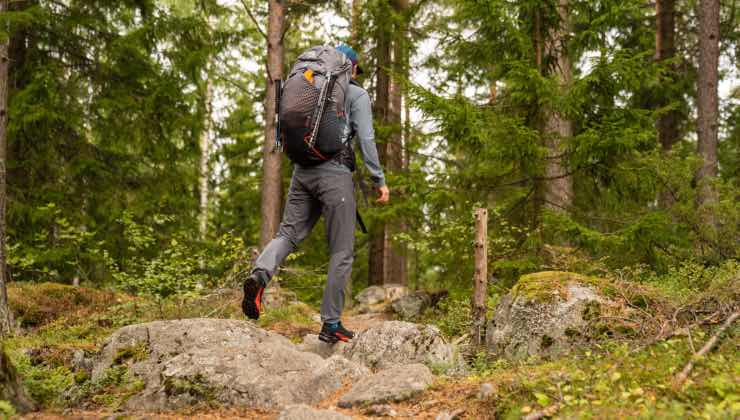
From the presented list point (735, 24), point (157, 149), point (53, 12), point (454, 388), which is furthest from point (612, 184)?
point (53, 12)

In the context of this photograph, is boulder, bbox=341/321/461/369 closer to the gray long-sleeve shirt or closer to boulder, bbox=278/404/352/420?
the gray long-sleeve shirt

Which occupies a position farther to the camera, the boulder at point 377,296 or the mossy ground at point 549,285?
the boulder at point 377,296

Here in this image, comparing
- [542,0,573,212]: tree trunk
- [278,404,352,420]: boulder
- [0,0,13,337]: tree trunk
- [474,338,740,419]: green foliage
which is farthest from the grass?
[542,0,573,212]: tree trunk

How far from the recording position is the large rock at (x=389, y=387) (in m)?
3.92

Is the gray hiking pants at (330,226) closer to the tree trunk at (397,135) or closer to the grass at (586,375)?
the grass at (586,375)

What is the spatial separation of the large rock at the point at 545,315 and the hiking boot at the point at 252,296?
2035 mm

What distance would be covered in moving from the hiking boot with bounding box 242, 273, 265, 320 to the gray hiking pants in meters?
0.14

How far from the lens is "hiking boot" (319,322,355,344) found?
5.20 meters

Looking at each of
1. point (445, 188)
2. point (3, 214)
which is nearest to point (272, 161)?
point (445, 188)

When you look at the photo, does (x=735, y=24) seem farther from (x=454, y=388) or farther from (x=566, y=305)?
(x=454, y=388)

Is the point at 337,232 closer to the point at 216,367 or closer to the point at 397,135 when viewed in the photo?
the point at 216,367

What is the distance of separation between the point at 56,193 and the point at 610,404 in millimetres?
11670

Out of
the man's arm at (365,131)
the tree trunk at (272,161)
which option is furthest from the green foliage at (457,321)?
the tree trunk at (272,161)

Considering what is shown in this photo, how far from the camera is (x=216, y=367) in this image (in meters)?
4.07
